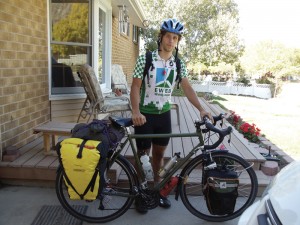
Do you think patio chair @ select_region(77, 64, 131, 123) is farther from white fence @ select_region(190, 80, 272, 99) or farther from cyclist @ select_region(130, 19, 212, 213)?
white fence @ select_region(190, 80, 272, 99)

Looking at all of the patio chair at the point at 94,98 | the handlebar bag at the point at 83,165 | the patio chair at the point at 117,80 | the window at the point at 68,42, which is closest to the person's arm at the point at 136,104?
the handlebar bag at the point at 83,165

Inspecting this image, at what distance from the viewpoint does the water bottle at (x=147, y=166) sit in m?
2.88

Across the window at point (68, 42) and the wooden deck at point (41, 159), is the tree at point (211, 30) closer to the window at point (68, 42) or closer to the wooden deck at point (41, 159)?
the window at point (68, 42)

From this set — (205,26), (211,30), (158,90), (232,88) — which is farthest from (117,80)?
(232,88)


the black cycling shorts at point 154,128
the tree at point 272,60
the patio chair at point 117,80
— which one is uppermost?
the tree at point 272,60

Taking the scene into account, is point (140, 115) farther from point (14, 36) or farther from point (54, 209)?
point (14, 36)

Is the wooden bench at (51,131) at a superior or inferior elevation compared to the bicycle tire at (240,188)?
superior

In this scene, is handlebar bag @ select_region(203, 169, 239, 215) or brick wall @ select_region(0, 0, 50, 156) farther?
brick wall @ select_region(0, 0, 50, 156)

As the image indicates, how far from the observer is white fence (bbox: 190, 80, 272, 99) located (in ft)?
73.7

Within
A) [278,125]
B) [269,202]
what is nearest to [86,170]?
[269,202]

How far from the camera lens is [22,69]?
12.7 ft

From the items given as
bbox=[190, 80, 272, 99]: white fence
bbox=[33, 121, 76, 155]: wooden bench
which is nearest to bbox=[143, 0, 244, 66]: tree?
bbox=[190, 80, 272, 99]: white fence

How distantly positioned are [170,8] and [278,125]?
1357cm

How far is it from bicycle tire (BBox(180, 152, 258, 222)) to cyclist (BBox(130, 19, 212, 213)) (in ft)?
0.95
